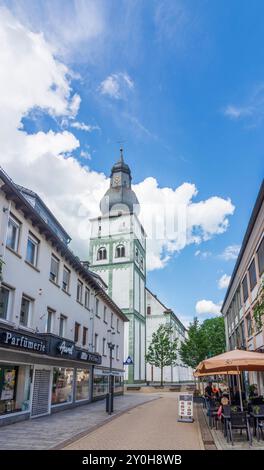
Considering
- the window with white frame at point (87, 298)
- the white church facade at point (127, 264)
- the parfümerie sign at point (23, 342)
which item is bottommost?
the parfümerie sign at point (23, 342)

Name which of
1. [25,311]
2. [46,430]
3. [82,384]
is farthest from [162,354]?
[46,430]

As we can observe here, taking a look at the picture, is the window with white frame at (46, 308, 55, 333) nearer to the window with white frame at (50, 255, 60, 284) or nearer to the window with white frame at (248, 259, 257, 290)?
the window with white frame at (50, 255, 60, 284)

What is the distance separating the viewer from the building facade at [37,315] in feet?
47.1

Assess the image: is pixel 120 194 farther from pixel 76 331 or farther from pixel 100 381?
pixel 76 331

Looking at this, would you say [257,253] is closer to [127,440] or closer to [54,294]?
[54,294]

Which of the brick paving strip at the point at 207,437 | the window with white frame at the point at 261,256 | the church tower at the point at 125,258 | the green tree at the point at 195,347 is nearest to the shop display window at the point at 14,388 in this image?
the brick paving strip at the point at 207,437

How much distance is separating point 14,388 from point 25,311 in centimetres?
313

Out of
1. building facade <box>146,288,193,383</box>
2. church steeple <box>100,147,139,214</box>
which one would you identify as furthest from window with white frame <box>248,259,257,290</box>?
building facade <box>146,288,193,383</box>

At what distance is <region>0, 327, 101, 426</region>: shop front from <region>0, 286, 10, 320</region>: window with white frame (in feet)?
3.31

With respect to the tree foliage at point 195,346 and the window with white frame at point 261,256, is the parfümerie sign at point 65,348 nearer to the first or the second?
the window with white frame at point 261,256

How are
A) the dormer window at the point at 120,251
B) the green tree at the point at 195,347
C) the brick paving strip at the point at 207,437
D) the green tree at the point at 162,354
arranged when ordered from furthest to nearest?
the dormer window at the point at 120,251 < the green tree at the point at 162,354 < the green tree at the point at 195,347 < the brick paving strip at the point at 207,437

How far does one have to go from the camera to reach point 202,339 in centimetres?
4162

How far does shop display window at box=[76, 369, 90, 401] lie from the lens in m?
23.5

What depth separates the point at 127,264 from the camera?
55906 millimetres
